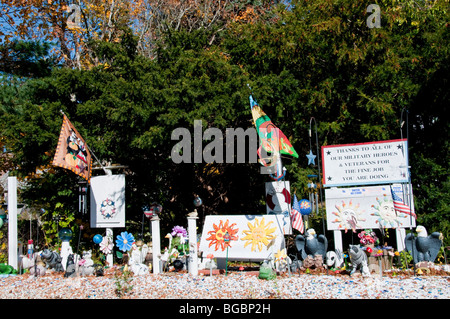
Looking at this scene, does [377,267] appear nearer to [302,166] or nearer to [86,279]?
[302,166]

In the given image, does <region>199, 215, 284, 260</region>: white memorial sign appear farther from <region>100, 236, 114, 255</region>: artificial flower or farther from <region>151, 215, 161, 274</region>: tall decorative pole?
<region>100, 236, 114, 255</region>: artificial flower

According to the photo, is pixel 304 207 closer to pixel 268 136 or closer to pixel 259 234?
pixel 259 234

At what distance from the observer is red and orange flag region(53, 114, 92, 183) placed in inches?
367

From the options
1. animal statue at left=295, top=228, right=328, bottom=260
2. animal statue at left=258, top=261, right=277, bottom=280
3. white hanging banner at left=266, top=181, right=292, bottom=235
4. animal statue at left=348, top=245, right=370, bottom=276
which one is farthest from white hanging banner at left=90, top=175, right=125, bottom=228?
animal statue at left=348, top=245, right=370, bottom=276

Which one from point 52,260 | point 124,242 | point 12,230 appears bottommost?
point 52,260

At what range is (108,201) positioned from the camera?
10836 mm

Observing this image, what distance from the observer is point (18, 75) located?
604 inches

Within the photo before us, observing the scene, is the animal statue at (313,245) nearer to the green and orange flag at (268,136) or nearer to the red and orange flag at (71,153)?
the green and orange flag at (268,136)

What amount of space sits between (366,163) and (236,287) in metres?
3.94

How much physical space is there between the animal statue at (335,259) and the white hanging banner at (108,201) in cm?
469

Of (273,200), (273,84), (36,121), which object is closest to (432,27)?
(273,84)

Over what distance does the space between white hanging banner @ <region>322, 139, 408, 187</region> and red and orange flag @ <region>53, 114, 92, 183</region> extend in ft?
16.6

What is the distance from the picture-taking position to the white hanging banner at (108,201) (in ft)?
35.3

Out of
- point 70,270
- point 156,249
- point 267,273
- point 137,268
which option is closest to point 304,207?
point 267,273
